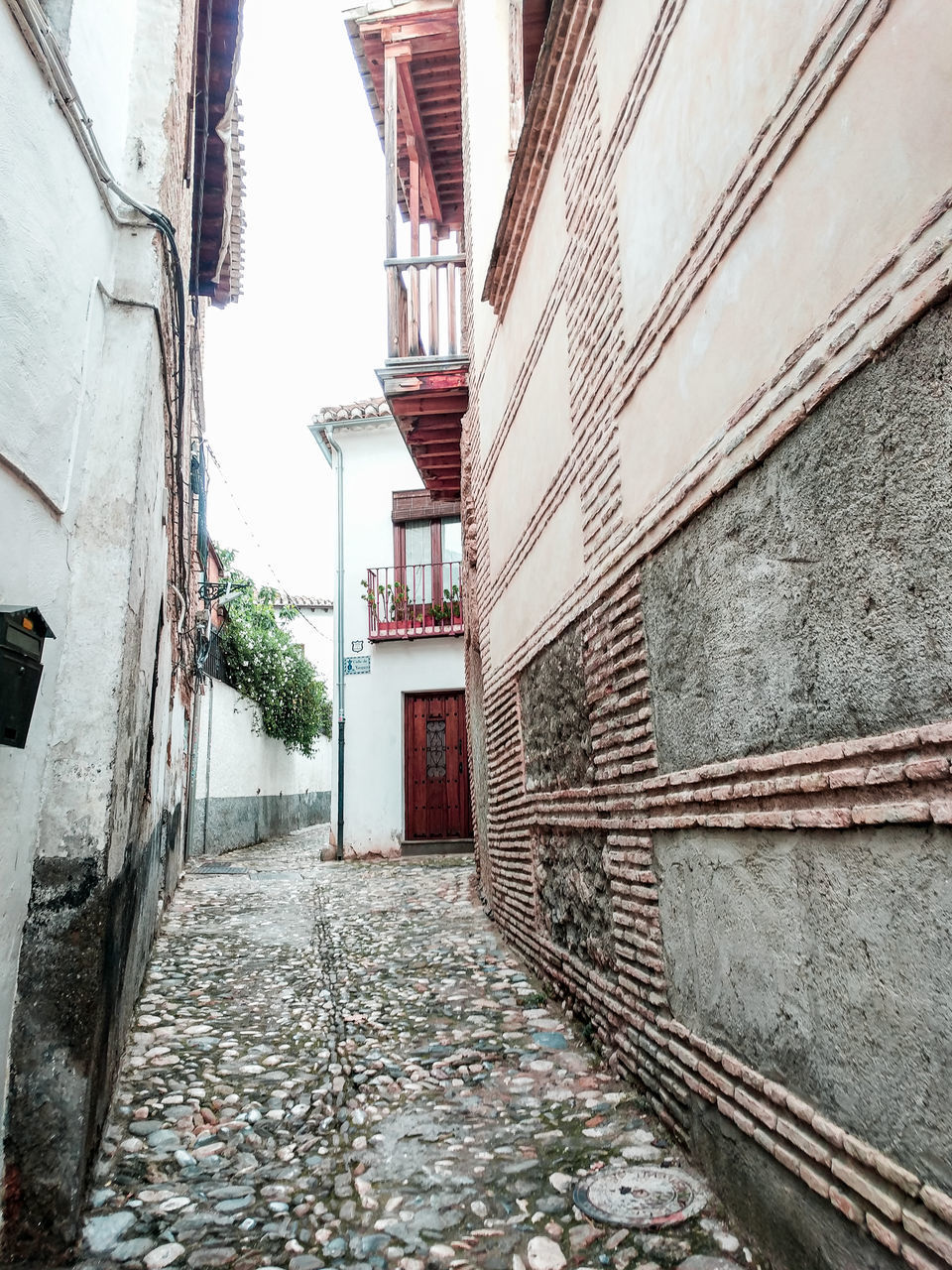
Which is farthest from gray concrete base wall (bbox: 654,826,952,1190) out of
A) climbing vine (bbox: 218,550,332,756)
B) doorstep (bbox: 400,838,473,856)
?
climbing vine (bbox: 218,550,332,756)

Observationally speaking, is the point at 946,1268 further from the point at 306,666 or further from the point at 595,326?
the point at 306,666

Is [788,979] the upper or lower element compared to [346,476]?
lower

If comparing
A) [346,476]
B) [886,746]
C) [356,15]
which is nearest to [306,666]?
[346,476]

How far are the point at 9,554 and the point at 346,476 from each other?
38.5 feet

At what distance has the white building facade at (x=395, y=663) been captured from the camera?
1186 centimetres

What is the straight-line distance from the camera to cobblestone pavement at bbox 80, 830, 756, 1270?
6.86 ft

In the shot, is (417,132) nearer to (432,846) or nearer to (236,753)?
(432,846)

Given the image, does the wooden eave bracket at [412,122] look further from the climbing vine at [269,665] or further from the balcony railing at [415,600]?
the climbing vine at [269,665]

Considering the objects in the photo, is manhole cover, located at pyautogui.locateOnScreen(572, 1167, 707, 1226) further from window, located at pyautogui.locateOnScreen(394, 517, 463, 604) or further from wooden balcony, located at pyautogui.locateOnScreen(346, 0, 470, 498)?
window, located at pyautogui.locateOnScreen(394, 517, 463, 604)

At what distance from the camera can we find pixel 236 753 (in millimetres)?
13984

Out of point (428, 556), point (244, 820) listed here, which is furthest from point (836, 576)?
point (244, 820)

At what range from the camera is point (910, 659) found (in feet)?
4.91

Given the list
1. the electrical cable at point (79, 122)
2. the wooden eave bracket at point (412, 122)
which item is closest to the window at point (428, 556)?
the wooden eave bracket at point (412, 122)

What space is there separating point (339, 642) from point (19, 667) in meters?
10.6
